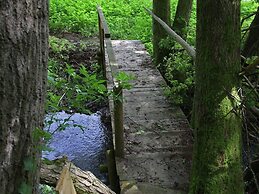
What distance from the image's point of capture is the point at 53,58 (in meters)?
10.4

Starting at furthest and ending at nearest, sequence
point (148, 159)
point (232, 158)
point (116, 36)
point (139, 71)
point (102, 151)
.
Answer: point (116, 36) < point (139, 71) < point (102, 151) < point (148, 159) < point (232, 158)

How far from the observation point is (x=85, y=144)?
305 inches

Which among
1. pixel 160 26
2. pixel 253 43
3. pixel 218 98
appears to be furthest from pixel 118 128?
pixel 160 26

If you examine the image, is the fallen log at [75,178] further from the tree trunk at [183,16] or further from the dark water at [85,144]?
the tree trunk at [183,16]

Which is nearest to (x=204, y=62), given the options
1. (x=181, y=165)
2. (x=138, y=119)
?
A: (x=181, y=165)

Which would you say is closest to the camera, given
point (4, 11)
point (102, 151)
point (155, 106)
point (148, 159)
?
point (4, 11)

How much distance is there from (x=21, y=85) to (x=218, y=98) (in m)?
2.50

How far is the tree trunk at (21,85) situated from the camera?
4.92 feet

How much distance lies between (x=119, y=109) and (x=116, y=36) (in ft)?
26.3

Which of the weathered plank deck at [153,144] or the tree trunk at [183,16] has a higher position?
the tree trunk at [183,16]

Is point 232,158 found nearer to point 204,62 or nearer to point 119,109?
point 204,62

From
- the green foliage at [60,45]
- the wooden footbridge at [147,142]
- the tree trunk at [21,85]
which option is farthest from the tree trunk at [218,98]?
the green foliage at [60,45]

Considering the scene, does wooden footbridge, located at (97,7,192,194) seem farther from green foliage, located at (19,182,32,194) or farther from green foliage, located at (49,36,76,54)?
green foliage, located at (49,36,76,54)

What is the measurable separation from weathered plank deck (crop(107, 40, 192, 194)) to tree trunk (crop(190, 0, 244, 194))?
70cm
